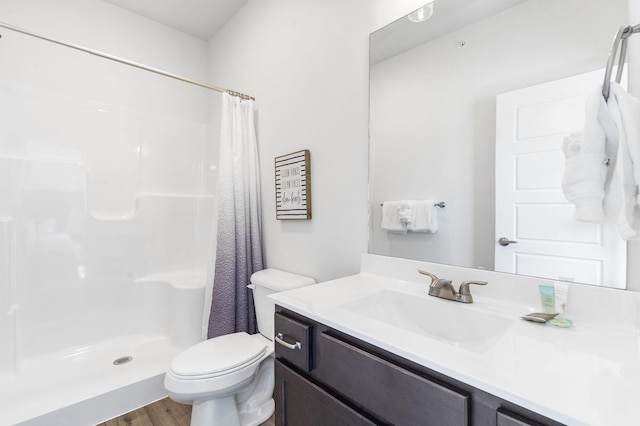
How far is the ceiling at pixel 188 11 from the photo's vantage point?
7.25ft

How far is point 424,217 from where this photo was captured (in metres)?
1.23

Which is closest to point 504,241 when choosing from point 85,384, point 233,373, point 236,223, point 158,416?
point 233,373

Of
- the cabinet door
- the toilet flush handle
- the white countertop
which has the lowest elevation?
the cabinet door

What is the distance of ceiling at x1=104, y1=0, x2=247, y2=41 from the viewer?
2.21 m

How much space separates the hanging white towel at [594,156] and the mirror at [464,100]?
0.15m

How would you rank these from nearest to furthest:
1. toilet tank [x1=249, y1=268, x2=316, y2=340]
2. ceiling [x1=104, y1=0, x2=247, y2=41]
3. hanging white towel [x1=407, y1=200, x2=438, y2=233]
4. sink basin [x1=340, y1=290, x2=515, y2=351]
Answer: sink basin [x1=340, y1=290, x2=515, y2=351]
hanging white towel [x1=407, y1=200, x2=438, y2=233]
toilet tank [x1=249, y1=268, x2=316, y2=340]
ceiling [x1=104, y1=0, x2=247, y2=41]

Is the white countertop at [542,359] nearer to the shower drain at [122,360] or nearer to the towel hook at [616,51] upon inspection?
the towel hook at [616,51]

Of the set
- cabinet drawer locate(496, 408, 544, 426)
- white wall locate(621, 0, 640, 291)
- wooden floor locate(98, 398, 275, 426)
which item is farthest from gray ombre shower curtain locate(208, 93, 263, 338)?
white wall locate(621, 0, 640, 291)

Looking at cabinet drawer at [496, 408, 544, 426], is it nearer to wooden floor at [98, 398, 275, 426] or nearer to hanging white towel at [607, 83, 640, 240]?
hanging white towel at [607, 83, 640, 240]

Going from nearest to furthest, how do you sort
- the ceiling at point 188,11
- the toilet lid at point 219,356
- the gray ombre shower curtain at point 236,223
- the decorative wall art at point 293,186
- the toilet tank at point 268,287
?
the toilet lid at point 219,356, the toilet tank at point 268,287, the decorative wall art at point 293,186, the gray ombre shower curtain at point 236,223, the ceiling at point 188,11

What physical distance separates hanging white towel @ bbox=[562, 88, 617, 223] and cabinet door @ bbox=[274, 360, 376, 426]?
76 cm

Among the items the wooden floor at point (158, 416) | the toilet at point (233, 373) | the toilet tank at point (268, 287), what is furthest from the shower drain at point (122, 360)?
the toilet tank at point (268, 287)

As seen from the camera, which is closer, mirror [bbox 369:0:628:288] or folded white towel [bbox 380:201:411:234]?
mirror [bbox 369:0:628:288]

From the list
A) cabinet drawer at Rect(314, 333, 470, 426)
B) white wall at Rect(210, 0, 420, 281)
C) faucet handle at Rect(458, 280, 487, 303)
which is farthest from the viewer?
white wall at Rect(210, 0, 420, 281)
